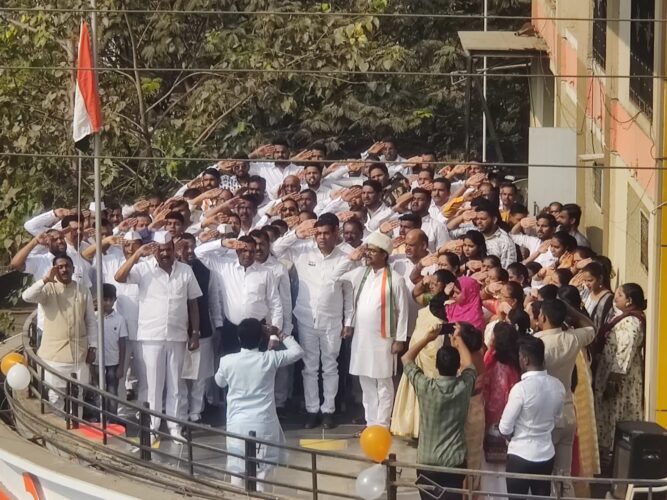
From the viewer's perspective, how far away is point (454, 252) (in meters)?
12.4

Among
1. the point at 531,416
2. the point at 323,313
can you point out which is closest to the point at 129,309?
the point at 323,313

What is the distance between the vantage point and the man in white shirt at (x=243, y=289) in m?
12.4

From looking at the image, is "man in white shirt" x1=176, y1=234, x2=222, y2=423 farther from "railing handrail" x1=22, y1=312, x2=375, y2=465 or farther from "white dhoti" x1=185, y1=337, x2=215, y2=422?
"railing handrail" x1=22, y1=312, x2=375, y2=465

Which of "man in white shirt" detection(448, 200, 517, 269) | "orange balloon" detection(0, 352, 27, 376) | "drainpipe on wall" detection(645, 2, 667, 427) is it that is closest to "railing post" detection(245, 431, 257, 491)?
"orange balloon" detection(0, 352, 27, 376)

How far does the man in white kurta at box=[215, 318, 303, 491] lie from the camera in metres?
10.4

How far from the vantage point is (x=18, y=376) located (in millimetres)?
11578

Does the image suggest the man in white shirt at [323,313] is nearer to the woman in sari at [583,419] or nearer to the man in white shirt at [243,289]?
the man in white shirt at [243,289]

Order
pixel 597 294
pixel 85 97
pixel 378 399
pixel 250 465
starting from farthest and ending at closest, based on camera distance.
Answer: pixel 378 399 < pixel 85 97 < pixel 597 294 < pixel 250 465

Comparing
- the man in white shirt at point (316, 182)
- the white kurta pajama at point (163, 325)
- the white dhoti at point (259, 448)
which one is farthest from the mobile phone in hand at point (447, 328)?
the man in white shirt at point (316, 182)

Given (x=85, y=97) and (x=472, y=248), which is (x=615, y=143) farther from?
(x=85, y=97)

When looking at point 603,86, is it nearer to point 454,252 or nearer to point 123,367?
point 454,252

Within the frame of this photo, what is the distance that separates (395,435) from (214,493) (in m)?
1.98

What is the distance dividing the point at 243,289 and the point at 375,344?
4.24ft

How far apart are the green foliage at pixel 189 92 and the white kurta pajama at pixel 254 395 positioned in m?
8.34
